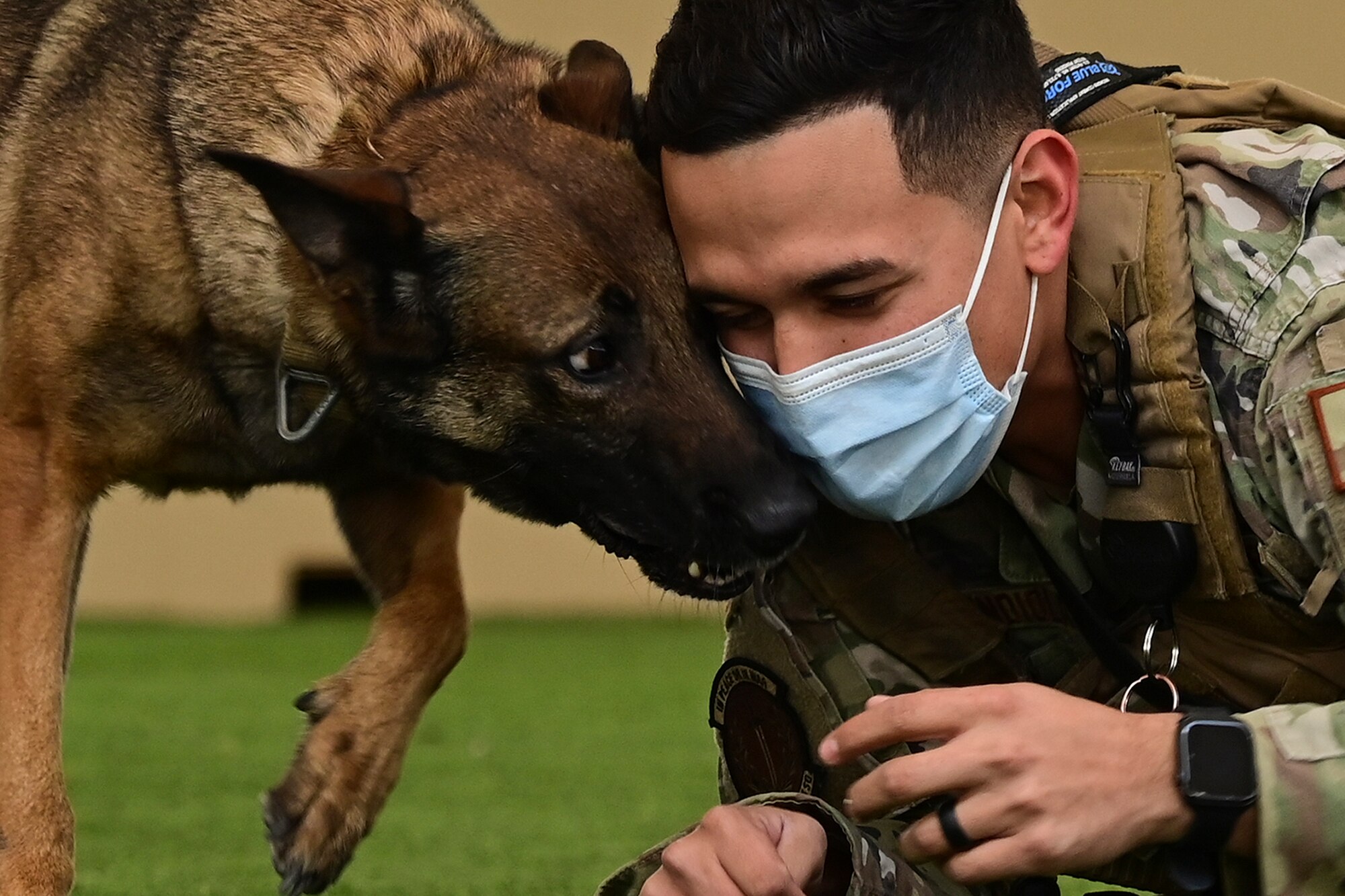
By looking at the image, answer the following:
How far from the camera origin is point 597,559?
23.6 feet

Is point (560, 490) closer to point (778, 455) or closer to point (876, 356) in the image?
point (778, 455)

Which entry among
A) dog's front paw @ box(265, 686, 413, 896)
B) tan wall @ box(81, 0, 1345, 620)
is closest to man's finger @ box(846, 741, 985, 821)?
dog's front paw @ box(265, 686, 413, 896)

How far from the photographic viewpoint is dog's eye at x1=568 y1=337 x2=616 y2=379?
218 cm

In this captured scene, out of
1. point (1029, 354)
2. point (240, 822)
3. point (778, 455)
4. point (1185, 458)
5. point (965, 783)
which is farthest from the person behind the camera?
point (240, 822)

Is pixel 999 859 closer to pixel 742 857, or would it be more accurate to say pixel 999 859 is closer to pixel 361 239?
pixel 742 857

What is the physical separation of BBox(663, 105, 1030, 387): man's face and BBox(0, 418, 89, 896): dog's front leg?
1.05m

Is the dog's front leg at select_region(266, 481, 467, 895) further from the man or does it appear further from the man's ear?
the man's ear

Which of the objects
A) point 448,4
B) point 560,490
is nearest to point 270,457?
point 560,490

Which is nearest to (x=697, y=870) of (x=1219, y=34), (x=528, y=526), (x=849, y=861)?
(x=849, y=861)

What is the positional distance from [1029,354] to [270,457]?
3.86 feet

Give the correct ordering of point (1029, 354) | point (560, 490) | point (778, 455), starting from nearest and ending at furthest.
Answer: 1. point (1029, 354)
2. point (778, 455)
3. point (560, 490)

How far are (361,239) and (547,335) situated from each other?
0.27m

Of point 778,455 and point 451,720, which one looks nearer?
point 778,455

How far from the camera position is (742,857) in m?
1.67
